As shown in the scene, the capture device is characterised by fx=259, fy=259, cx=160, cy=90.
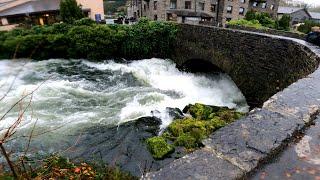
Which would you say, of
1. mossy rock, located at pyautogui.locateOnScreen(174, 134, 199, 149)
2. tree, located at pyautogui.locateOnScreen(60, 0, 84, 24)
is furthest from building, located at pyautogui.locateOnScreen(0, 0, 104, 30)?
mossy rock, located at pyautogui.locateOnScreen(174, 134, 199, 149)

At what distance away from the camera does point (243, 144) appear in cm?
315

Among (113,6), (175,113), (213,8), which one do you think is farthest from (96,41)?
(113,6)

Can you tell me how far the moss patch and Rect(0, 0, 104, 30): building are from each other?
1008 inches

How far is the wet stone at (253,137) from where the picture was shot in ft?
9.65

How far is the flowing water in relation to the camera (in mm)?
11574

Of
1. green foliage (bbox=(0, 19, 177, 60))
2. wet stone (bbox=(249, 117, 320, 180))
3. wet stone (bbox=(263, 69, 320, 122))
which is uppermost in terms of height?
wet stone (bbox=(263, 69, 320, 122))

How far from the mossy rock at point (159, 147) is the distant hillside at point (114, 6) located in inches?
2544

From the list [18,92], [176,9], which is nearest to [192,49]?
[18,92]

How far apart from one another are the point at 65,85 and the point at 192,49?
28.0 ft

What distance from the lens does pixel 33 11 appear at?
99.2 feet

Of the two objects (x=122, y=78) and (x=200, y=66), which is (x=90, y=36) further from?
(x=200, y=66)

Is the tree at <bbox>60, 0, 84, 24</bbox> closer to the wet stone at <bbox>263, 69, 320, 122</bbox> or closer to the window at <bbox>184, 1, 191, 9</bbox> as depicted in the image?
the window at <bbox>184, 1, 191, 9</bbox>

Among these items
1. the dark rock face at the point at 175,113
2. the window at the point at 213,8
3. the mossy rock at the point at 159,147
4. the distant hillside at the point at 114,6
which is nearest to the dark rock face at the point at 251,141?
the mossy rock at the point at 159,147

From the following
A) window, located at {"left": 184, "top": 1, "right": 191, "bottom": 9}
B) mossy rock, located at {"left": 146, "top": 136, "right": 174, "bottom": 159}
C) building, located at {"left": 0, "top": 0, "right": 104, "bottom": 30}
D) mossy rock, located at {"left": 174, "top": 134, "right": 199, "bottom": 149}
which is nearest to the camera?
mossy rock, located at {"left": 146, "top": 136, "right": 174, "bottom": 159}
